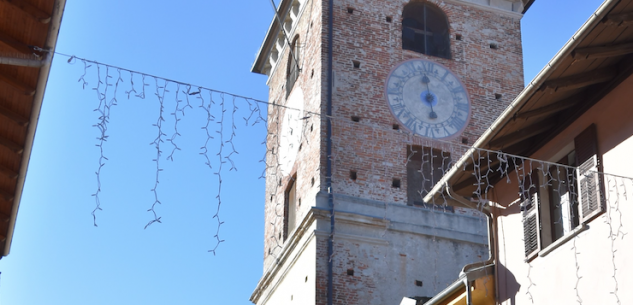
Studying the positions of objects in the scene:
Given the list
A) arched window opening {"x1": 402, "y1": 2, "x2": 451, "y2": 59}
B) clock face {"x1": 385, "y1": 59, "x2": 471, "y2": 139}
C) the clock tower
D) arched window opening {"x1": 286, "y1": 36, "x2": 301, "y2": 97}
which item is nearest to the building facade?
the clock tower

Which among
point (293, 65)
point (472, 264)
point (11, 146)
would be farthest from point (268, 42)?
point (11, 146)

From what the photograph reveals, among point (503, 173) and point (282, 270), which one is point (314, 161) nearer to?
point (282, 270)

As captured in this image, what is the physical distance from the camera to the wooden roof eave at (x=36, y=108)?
A: 7.86 metres

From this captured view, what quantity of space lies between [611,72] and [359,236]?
935 centimetres

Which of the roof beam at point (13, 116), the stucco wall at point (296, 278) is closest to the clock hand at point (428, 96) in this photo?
the stucco wall at point (296, 278)

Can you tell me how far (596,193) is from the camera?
1026cm

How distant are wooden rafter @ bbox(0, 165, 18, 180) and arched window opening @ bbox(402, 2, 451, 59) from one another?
45.4 feet

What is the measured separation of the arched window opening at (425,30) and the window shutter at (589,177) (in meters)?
11.6

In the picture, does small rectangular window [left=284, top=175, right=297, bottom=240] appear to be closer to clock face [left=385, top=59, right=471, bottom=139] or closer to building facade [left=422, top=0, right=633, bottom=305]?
clock face [left=385, top=59, right=471, bottom=139]

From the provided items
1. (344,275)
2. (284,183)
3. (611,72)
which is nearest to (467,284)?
(611,72)

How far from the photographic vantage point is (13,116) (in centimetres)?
870

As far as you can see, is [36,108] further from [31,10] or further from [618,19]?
[618,19]

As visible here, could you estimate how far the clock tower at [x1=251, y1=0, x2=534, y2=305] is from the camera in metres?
19.1

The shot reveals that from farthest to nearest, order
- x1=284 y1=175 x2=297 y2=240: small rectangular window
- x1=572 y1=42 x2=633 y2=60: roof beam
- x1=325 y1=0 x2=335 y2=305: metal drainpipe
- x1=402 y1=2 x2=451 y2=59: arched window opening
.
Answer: x1=402 y1=2 x2=451 y2=59: arched window opening, x1=284 y1=175 x2=297 y2=240: small rectangular window, x1=325 y1=0 x2=335 y2=305: metal drainpipe, x1=572 y1=42 x2=633 y2=60: roof beam
